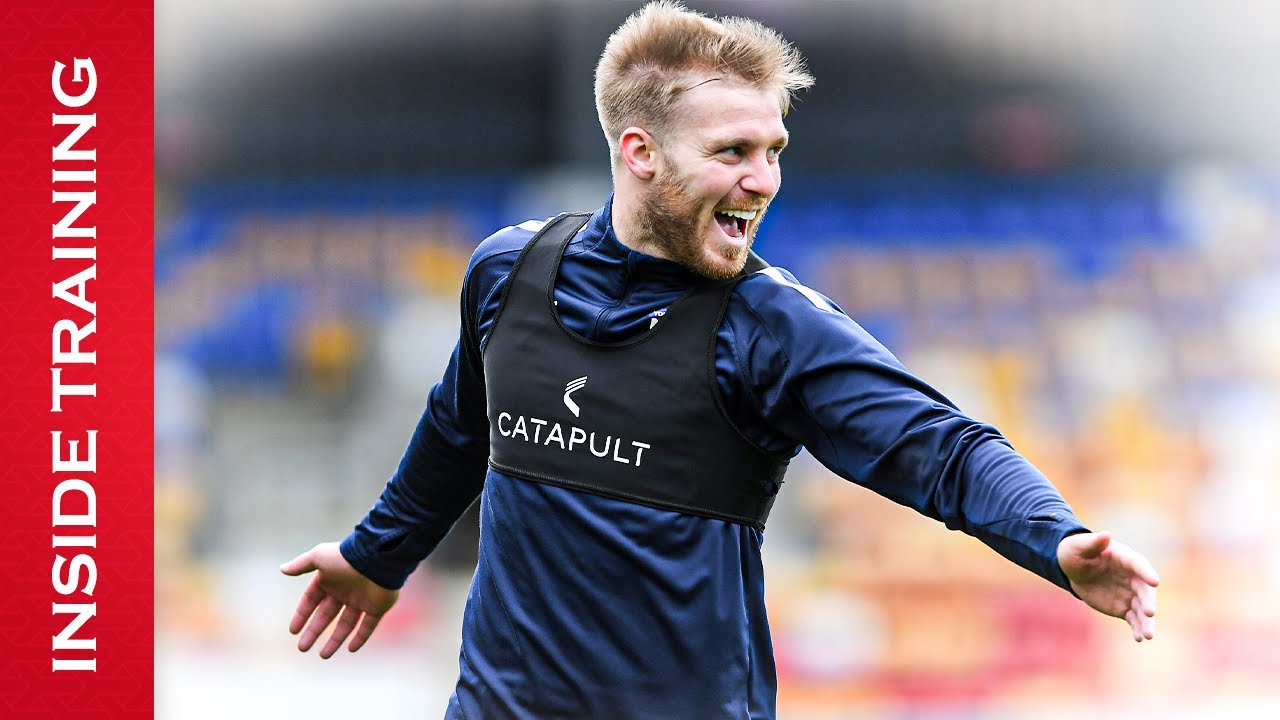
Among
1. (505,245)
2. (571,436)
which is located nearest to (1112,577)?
(571,436)

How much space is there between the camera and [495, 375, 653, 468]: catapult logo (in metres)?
2.88

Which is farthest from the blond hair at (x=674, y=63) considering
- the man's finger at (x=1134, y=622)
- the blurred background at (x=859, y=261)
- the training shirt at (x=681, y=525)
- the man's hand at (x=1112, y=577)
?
the blurred background at (x=859, y=261)

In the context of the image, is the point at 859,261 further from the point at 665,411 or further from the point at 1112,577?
the point at 1112,577

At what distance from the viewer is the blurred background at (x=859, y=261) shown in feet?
31.7

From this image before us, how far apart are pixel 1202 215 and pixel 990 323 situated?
179cm

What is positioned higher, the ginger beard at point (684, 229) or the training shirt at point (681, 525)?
the ginger beard at point (684, 229)

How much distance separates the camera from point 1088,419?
10.3 m

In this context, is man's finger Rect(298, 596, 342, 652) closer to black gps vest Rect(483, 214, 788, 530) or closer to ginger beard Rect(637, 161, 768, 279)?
black gps vest Rect(483, 214, 788, 530)

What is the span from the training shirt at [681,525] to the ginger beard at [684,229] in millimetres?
40

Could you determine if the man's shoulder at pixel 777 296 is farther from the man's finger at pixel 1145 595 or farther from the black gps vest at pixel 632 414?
the man's finger at pixel 1145 595

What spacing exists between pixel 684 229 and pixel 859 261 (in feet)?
25.8

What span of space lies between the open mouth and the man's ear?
0.54 feet

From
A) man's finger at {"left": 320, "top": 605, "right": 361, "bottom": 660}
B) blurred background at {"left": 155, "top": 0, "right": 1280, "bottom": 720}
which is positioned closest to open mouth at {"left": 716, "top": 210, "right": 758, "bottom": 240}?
man's finger at {"left": 320, "top": 605, "right": 361, "bottom": 660}

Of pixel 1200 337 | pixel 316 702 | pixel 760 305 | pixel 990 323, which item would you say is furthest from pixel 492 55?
pixel 760 305
